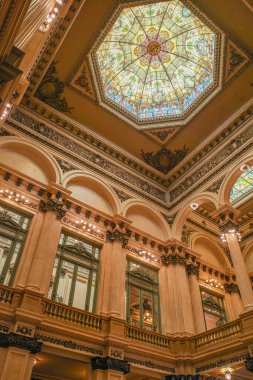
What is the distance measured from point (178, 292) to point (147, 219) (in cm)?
395

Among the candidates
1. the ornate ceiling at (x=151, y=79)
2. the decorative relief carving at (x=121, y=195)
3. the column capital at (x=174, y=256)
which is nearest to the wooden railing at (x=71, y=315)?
the column capital at (x=174, y=256)

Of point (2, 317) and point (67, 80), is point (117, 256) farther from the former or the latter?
point (67, 80)

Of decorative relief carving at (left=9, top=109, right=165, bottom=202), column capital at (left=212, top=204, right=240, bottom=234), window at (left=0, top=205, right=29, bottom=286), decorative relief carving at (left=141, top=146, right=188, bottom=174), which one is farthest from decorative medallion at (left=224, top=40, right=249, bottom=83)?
window at (left=0, top=205, right=29, bottom=286)

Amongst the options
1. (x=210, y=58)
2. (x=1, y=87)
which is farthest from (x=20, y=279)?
(x=210, y=58)

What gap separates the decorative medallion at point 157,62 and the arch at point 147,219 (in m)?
4.07

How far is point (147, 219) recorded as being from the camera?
1641 cm

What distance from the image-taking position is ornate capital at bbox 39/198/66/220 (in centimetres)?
1242

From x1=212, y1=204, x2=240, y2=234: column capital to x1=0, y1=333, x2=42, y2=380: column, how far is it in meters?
8.39

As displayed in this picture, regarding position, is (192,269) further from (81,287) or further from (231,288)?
(81,287)

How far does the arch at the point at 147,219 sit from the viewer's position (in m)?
15.7

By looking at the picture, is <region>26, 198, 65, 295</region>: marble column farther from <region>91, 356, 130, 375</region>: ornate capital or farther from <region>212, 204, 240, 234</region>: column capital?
<region>212, 204, 240, 234</region>: column capital

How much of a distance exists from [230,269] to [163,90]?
999cm

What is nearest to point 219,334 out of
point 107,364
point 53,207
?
point 107,364

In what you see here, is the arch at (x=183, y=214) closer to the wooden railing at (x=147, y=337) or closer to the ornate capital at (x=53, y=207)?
the wooden railing at (x=147, y=337)
